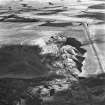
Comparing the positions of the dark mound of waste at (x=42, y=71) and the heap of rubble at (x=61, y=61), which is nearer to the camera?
the dark mound of waste at (x=42, y=71)

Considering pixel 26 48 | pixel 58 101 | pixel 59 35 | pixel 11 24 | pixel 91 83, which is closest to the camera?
pixel 58 101

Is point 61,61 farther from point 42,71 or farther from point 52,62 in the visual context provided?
point 42,71

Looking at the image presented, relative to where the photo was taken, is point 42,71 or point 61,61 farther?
point 61,61

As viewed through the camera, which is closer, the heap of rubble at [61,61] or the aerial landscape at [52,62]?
the aerial landscape at [52,62]

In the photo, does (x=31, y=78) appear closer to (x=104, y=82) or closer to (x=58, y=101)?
(x=58, y=101)

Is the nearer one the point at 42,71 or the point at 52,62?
the point at 42,71

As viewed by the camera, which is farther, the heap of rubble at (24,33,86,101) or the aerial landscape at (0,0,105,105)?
the heap of rubble at (24,33,86,101)

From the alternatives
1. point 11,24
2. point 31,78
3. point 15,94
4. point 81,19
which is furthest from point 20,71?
point 81,19

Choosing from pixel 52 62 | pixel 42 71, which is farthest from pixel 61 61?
pixel 42 71
